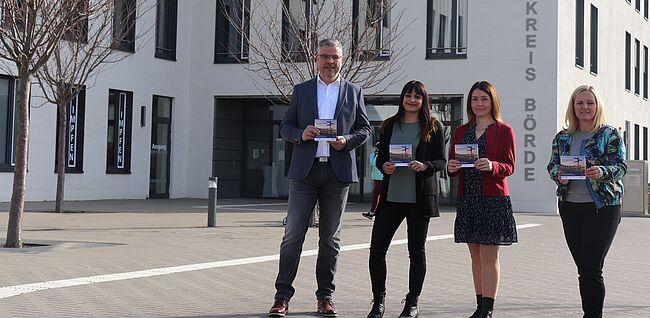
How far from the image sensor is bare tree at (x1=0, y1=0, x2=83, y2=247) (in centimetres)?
1114

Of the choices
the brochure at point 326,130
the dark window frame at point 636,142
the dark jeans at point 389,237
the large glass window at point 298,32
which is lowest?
the dark jeans at point 389,237

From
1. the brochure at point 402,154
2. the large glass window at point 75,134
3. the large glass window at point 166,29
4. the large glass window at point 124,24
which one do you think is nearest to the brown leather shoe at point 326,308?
the brochure at point 402,154

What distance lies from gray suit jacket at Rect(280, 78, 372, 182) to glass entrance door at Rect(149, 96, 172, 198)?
21.0m

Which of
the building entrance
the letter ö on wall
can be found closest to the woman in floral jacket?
the letter ö on wall

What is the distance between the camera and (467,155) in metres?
6.42

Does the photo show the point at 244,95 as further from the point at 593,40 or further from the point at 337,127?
the point at 337,127

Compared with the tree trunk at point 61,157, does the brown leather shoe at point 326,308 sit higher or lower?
lower

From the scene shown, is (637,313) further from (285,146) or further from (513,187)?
(285,146)

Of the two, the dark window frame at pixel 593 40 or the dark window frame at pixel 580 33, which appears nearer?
the dark window frame at pixel 580 33

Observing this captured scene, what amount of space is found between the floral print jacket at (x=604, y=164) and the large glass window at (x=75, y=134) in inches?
786

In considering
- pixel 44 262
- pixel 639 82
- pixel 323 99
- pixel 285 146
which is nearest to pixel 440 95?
pixel 285 146

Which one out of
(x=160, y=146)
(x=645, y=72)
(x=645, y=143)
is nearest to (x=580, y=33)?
(x=645, y=72)

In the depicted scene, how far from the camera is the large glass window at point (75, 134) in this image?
24.5 m

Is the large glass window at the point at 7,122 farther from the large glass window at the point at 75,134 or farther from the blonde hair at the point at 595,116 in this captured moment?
the blonde hair at the point at 595,116
